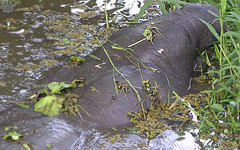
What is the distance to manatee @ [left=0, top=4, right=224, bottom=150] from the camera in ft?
11.4

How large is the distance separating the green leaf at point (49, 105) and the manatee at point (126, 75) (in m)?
0.05

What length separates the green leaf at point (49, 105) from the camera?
3596 millimetres

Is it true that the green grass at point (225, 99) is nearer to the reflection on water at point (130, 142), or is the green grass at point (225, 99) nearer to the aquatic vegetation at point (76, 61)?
the reflection on water at point (130, 142)

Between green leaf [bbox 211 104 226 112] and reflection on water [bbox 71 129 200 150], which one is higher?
green leaf [bbox 211 104 226 112]

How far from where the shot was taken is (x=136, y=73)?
404cm

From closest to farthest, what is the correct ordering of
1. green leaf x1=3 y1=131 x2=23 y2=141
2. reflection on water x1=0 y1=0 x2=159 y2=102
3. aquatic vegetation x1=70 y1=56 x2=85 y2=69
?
green leaf x1=3 y1=131 x2=23 y2=141
aquatic vegetation x1=70 y1=56 x2=85 y2=69
reflection on water x1=0 y1=0 x2=159 y2=102

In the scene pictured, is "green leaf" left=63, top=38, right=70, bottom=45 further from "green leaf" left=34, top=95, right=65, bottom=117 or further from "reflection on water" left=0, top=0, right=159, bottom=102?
"green leaf" left=34, top=95, right=65, bottom=117

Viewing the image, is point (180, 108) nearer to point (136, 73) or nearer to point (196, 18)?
point (136, 73)

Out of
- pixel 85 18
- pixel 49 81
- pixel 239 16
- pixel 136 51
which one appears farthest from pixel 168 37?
pixel 85 18

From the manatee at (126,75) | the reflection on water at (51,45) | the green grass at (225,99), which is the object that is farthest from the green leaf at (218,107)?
the manatee at (126,75)

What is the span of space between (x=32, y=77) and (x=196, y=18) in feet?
5.38

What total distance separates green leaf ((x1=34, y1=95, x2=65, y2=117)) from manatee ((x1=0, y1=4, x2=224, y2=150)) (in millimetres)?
54

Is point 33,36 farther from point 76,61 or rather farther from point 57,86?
point 57,86

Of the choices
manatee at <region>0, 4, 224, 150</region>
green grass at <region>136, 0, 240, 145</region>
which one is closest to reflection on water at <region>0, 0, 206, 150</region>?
manatee at <region>0, 4, 224, 150</region>
